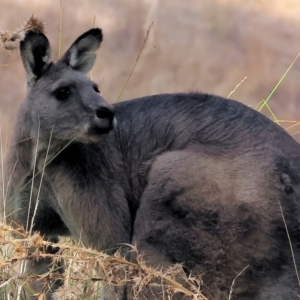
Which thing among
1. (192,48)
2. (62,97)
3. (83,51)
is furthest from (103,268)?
(192,48)

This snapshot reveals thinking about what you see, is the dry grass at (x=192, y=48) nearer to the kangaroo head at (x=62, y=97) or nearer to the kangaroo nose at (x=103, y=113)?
the kangaroo head at (x=62, y=97)

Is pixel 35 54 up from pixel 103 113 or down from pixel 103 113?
up

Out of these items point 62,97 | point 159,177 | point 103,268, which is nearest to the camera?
point 103,268

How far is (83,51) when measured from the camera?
396 cm

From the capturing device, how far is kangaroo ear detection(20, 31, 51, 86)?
146 inches

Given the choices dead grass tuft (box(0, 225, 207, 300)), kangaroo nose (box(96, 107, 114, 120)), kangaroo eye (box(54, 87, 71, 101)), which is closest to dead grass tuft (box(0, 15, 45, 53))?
Result: kangaroo eye (box(54, 87, 71, 101))

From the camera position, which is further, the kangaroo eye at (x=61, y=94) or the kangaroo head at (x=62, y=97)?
the kangaroo eye at (x=61, y=94)

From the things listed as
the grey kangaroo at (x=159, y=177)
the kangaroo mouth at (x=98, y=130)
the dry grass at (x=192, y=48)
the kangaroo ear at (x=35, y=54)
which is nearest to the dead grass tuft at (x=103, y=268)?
the grey kangaroo at (x=159, y=177)

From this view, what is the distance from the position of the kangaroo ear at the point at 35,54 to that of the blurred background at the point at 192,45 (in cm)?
245

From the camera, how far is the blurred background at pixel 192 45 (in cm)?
625

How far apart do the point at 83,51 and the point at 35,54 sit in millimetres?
321

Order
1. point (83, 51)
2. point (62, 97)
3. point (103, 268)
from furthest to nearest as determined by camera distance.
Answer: point (83, 51) < point (62, 97) < point (103, 268)

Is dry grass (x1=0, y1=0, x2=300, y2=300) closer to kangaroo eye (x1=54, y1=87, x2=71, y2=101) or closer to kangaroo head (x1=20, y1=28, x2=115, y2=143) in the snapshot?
kangaroo head (x1=20, y1=28, x2=115, y2=143)

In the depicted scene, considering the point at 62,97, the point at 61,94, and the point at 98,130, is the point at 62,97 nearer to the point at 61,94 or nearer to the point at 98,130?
the point at 61,94
